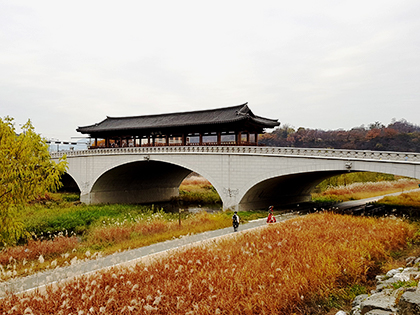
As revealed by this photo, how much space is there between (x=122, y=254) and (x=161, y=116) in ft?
91.6

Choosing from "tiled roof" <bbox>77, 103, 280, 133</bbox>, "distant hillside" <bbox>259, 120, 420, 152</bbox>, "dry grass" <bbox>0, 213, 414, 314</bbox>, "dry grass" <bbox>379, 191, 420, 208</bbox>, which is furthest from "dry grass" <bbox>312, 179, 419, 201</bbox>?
"dry grass" <bbox>0, 213, 414, 314</bbox>

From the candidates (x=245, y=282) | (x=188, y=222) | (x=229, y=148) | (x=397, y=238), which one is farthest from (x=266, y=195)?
(x=245, y=282)

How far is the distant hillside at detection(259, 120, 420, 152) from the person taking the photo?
197ft

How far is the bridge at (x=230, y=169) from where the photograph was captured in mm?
21641

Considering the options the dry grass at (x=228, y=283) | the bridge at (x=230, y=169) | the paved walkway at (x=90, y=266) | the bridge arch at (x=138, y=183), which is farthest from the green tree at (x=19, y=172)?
the bridge arch at (x=138, y=183)

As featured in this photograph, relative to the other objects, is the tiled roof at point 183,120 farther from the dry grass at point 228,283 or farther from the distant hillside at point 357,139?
the dry grass at point 228,283

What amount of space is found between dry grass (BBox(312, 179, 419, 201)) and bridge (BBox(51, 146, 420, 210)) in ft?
18.7

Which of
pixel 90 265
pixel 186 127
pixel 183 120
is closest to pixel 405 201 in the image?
pixel 186 127

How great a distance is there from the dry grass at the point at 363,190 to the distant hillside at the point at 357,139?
37.8 feet

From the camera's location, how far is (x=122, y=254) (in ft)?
42.3

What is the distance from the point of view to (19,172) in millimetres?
10445

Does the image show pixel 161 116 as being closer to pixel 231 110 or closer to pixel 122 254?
pixel 231 110

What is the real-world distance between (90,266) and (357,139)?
216 ft

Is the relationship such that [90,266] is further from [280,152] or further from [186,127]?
[186,127]
